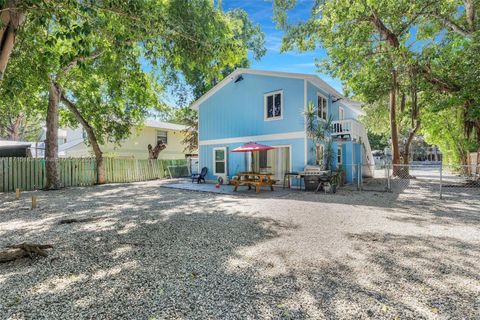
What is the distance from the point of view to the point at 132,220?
5.86 metres

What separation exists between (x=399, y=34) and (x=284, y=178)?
8.65 m

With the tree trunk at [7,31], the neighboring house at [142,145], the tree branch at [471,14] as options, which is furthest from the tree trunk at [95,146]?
the tree branch at [471,14]

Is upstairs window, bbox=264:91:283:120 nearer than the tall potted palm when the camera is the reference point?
No

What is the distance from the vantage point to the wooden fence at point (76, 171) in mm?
11742

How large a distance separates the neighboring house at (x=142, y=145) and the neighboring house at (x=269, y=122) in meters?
8.38

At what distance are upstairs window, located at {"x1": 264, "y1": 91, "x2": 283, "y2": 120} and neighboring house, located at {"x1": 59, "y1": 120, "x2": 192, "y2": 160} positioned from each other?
11.7 m

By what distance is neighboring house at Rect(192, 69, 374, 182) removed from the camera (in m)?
11.7

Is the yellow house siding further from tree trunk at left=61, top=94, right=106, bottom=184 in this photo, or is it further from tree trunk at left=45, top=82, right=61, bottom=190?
tree trunk at left=45, top=82, right=61, bottom=190

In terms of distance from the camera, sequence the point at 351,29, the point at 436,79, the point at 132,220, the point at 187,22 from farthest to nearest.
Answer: the point at 351,29
the point at 436,79
the point at 187,22
the point at 132,220

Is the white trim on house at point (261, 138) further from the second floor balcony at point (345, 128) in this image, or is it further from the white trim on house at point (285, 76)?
the second floor balcony at point (345, 128)

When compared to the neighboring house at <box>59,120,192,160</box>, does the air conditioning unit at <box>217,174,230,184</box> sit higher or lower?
lower

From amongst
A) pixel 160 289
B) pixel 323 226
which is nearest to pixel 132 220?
pixel 160 289

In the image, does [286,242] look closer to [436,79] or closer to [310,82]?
[310,82]

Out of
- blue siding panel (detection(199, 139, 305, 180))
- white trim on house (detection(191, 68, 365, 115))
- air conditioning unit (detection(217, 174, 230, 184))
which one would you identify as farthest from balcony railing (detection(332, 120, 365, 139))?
air conditioning unit (detection(217, 174, 230, 184))
